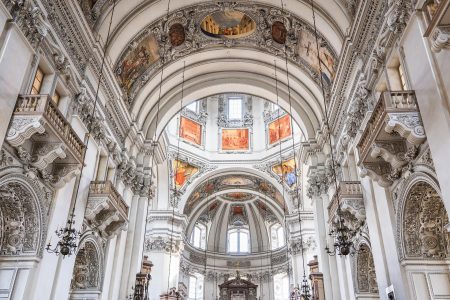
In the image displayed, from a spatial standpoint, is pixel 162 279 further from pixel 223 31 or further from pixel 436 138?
pixel 436 138

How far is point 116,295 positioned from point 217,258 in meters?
17.5

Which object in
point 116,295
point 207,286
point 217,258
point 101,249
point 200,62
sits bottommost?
point 116,295

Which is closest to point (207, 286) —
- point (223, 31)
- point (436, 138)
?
point (223, 31)

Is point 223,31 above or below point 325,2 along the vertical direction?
above

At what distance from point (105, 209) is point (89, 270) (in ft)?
6.54

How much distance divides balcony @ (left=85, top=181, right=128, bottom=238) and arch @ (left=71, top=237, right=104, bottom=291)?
0.65 metres

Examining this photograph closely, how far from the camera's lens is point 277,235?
3117 cm

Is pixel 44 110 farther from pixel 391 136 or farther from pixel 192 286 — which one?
pixel 192 286

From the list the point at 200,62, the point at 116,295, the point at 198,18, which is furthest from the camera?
the point at 200,62

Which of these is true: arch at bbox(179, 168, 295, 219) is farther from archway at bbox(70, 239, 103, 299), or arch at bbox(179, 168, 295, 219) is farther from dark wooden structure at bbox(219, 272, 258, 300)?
archway at bbox(70, 239, 103, 299)

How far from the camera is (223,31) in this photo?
16.3 m

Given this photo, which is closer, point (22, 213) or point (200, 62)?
point (22, 213)

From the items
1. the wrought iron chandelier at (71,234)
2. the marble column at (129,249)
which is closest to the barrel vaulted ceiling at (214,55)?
the wrought iron chandelier at (71,234)

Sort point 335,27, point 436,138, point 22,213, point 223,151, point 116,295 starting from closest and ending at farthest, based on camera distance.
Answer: point 436,138, point 22,213, point 335,27, point 116,295, point 223,151
